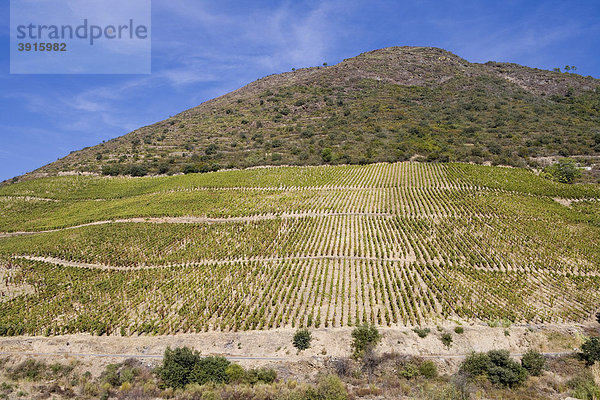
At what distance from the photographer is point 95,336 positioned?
23.7m

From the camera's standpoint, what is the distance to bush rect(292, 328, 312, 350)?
2102cm

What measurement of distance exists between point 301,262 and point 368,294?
8.35 m

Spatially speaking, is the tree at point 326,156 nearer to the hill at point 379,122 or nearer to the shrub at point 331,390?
the hill at point 379,122

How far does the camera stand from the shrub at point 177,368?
58.6ft

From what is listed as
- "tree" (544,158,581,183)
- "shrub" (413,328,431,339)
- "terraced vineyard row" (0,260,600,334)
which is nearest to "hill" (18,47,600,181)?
"tree" (544,158,581,183)

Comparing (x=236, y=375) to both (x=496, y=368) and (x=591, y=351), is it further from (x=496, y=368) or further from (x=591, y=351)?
(x=591, y=351)

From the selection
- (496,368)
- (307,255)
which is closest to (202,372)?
(496,368)

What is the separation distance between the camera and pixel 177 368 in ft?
59.6

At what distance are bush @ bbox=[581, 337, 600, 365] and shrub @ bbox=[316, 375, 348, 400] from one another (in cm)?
1422

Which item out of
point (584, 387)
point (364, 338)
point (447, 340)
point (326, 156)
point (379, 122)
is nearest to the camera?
point (584, 387)

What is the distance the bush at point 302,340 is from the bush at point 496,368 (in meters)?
8.79

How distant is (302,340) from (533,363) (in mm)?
12873

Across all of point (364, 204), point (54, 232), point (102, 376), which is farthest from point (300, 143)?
point (102, 376)

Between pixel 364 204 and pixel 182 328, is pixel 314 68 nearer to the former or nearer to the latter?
pixel 364 204
